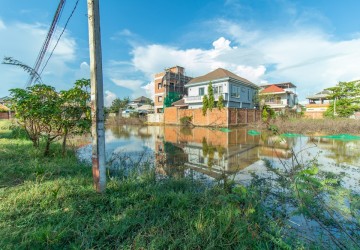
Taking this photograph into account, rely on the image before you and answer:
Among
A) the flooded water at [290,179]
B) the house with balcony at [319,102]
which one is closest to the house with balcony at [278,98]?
the house with balcony at [319,102]

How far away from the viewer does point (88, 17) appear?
8.98 ft

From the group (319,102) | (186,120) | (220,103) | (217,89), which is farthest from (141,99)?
(319,102)

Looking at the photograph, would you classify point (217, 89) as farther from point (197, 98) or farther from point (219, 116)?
point (219, 116)

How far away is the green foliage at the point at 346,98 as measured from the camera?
849 inches

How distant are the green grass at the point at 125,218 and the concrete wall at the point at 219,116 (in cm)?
1577

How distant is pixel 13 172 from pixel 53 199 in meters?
1.93

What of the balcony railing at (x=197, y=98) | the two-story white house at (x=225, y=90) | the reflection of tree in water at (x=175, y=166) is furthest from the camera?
the two-story white house at (x=225, y=90)

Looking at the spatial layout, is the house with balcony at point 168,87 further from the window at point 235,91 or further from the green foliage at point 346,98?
the green foliage at point 346,98

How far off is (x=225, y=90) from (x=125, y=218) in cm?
2025

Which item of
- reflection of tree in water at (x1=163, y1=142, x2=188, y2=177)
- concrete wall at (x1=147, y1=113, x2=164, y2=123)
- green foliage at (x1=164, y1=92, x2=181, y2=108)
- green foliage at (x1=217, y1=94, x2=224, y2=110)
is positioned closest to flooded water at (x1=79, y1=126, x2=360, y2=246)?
reflection of tree in water at (x1=163, y1=142, x2=188, y2=177)

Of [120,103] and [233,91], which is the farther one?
[120,103]

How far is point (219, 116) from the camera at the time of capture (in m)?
18.8

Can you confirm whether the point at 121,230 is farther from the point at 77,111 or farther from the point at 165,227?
the point at 77,111

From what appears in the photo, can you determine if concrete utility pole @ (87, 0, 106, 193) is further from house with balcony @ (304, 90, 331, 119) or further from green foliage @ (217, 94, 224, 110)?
house with balcony @ (304, 90, 331, 119)
